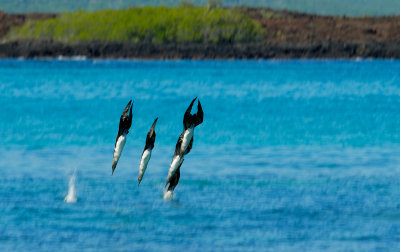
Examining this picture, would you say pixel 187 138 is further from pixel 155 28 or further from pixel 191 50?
pixel 155 28

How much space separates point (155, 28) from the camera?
123 m

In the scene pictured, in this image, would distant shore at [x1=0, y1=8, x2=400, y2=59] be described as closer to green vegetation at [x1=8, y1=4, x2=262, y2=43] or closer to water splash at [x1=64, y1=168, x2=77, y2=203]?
green vegetation at [x1=8, y1=4, x2=262, y2=43]

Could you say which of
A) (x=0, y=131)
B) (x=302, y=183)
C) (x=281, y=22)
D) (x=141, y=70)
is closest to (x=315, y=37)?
(x=281, y=22)

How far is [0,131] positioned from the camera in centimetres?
3014

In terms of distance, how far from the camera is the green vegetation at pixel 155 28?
12006 centimetres

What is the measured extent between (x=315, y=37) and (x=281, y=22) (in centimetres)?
1235

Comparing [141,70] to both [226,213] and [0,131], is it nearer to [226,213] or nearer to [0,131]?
[0,131]

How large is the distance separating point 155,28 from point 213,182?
351ft

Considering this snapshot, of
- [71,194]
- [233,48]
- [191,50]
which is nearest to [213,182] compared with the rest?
[71,194]

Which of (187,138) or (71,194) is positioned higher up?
(187,138)

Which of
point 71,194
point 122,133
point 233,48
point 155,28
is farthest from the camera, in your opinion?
point 155,28

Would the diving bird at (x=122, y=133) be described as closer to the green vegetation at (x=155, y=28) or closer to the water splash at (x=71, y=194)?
the water splash at (x=71, y=194)

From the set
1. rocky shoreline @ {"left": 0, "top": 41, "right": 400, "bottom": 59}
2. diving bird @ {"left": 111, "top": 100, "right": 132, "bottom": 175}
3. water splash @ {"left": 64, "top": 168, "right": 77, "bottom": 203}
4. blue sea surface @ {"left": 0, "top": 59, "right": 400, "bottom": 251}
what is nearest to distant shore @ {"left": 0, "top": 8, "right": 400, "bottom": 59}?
rocky shoreline @ {"left": 0, "top": 41, "right": 400, "bottom": 59}

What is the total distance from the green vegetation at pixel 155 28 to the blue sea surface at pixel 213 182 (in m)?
77.9
